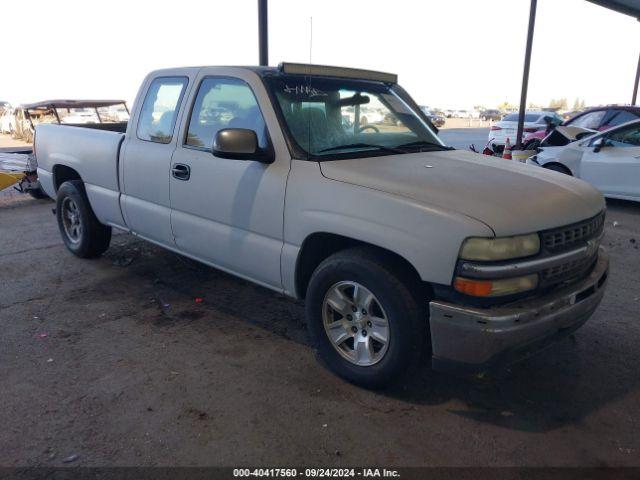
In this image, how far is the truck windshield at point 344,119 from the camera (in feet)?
11.4

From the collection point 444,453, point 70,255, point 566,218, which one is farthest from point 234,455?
point 70,255

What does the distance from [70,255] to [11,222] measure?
2.33 meters

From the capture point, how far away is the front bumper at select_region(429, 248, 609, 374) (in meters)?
2.61

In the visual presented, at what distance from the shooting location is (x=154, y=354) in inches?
144

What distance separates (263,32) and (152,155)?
4.09 m

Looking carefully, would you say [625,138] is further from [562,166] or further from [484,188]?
[484,188]

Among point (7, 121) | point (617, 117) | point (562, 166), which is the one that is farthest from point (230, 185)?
point (7, 121)

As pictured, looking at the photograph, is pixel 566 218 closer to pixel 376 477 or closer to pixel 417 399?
pixel 417 399


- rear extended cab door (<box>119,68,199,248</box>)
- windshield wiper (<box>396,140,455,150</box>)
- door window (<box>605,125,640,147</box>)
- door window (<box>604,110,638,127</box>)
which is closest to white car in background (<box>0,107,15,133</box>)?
rear extended cab door (<box>119,68,199,248</box>)

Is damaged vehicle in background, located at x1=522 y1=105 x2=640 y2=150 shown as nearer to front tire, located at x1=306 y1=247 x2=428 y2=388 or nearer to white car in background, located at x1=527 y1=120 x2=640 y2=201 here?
white car in background, located at x1=527 y1=120 x2=640 y2=201

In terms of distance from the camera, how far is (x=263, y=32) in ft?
25.1

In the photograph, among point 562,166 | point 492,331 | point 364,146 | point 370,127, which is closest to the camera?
point 492,331

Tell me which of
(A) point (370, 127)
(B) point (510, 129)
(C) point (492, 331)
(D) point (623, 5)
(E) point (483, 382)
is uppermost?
(D) point (623, 5)

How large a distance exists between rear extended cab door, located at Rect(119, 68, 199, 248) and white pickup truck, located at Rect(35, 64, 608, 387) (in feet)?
0.06
